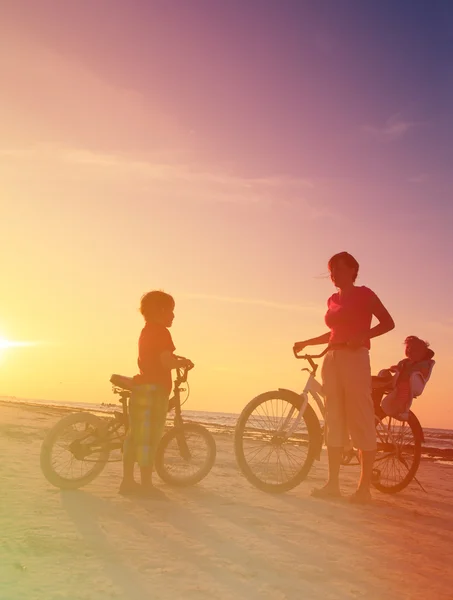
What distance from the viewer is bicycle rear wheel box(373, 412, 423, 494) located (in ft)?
21.2

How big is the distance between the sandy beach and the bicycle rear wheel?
61 centimetres

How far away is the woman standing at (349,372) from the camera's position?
232 inches

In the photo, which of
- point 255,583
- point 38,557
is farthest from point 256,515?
point 38,557

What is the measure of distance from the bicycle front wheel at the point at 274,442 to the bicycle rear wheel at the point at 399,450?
85cm

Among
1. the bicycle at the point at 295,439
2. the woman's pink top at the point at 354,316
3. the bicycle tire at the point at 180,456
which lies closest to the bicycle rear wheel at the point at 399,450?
the bicycle at the point at 295,439

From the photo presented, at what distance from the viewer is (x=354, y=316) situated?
5.98 m

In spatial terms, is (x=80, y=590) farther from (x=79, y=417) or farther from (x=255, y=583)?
(x=79, y=417)

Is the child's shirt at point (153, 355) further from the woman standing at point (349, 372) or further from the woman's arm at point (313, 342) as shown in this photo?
the woman standing at point (349, 372)

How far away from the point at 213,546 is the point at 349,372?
Result: 9.27 ft

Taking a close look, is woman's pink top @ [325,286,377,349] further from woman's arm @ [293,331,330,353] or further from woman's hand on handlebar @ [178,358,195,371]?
woman's hand on handlebar @ [178,358,195,371]

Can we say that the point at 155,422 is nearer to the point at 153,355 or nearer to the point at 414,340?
the point at 153,355

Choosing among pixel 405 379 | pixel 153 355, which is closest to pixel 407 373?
pixel 405 379

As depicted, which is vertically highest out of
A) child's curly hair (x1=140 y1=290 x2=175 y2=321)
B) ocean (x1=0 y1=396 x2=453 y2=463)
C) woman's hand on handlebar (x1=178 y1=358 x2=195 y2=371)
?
child's curly hair (x1=140 y1=290 x2=175 y2=321)

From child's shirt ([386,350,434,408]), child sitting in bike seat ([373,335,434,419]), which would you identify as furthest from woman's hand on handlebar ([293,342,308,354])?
child's shirt ([386,350,434,408])
